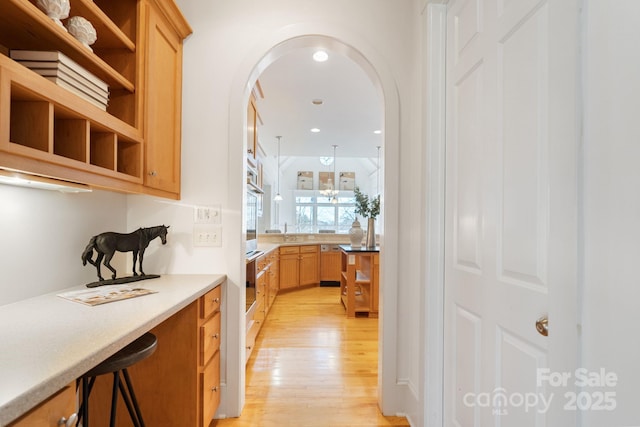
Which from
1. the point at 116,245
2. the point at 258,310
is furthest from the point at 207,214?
the point at 258,310

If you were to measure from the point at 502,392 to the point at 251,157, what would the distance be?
2.57 meters

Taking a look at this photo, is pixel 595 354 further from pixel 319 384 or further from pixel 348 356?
pixel 348 356

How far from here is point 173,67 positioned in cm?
183

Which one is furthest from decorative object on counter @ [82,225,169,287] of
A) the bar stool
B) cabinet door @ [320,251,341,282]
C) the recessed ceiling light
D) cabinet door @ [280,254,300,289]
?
cabinet door @ [320,251,341,282]

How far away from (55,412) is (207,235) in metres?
1.29

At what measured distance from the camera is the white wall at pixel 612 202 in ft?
1.92

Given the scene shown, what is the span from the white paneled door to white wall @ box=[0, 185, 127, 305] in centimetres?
185

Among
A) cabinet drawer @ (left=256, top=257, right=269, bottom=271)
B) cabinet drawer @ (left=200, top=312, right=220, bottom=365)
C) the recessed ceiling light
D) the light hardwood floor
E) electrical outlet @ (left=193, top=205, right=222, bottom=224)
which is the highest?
the recessed ceiling light

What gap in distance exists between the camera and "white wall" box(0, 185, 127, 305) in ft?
3.92

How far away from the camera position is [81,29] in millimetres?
1190

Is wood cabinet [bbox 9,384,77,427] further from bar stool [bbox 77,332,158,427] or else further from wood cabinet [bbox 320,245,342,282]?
wood cabinet [bbox 320,245,342,282]

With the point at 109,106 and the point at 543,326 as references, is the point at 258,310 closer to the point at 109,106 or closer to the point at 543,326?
the point at 109,106

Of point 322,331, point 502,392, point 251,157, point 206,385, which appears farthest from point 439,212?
point 322,331

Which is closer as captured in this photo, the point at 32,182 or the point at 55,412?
the point at 55,412
